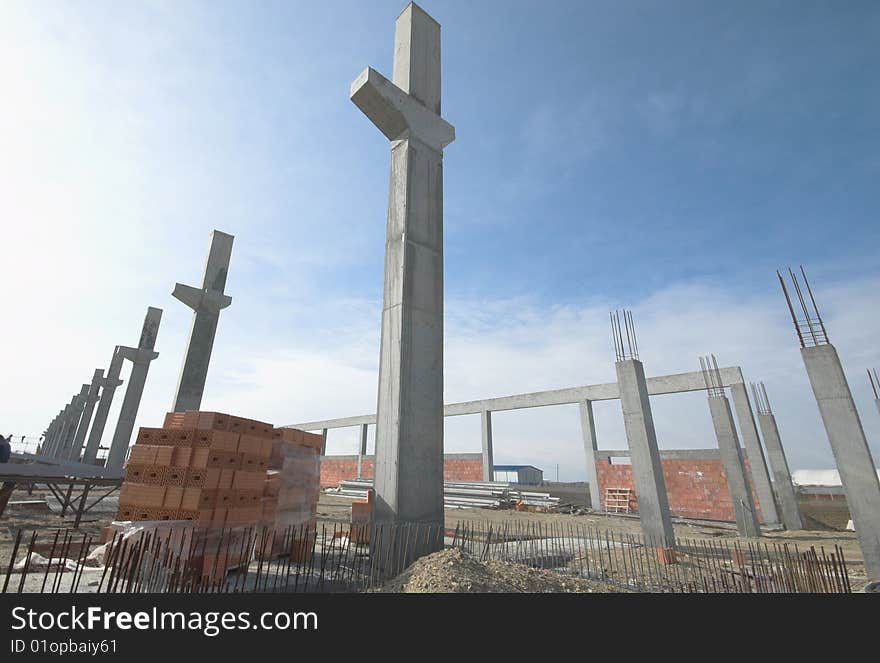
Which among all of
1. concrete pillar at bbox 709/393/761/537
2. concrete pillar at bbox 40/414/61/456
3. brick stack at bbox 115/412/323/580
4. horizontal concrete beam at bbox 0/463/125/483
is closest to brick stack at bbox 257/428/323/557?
brick stack at bbox 115/412/323/580

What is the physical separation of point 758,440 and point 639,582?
52.5 ft

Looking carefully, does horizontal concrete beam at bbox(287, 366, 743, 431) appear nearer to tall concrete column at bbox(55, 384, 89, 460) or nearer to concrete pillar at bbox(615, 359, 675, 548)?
concrete pillar at bbox(615, 359, 675, 548)

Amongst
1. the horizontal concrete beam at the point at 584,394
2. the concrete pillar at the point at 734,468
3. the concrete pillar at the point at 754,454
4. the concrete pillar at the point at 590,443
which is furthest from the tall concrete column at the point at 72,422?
the concrete pillar at the point at 754,454

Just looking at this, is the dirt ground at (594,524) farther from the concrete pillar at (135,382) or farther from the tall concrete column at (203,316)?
the tall concrete column at (203,316)

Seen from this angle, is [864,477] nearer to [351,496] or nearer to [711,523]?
[711,523]

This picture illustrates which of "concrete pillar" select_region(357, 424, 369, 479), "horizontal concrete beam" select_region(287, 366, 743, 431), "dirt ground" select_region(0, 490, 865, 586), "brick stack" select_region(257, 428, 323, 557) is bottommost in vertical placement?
"dirt ground" select_region(0, 490, 865, 586)

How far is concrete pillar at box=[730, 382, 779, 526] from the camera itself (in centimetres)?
1784

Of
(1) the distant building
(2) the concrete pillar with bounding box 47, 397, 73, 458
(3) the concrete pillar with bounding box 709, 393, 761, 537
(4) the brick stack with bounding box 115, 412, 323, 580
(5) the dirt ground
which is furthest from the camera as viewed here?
(1) the distant building

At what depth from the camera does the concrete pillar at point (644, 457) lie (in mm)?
10500

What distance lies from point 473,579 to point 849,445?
9.15 metres

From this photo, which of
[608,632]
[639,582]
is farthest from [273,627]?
[639,582]

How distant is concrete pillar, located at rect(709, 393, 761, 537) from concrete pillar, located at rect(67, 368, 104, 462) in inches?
1214

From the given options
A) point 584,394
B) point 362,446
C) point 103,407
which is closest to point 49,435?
point 103,407

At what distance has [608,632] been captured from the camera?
2.59 m
